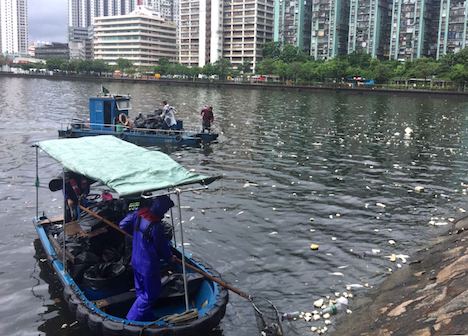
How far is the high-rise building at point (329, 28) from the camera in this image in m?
161

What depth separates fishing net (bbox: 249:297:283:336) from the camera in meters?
8.59

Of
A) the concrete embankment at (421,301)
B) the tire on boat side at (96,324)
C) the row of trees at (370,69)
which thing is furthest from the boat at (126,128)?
the row of trees at (370,69)

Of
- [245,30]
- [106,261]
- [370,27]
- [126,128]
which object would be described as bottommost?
[106,261]

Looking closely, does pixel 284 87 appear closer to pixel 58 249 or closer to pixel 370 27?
pixel 370 27

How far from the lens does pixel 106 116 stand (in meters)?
30.3

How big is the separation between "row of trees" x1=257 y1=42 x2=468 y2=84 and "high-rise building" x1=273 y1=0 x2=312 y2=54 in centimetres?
2676

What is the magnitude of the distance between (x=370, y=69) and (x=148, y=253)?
12657cm

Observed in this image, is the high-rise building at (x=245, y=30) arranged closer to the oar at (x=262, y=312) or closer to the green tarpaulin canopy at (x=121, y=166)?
the green tarpaulin canopy at (x=121, y=166)

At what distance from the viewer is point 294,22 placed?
559ft

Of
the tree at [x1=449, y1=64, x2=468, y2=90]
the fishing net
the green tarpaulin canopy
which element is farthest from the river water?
the tree at [x1=449, y1=64, x2=468, y2=90]

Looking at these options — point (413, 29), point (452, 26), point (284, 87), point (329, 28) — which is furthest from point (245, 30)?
point (452, 26)

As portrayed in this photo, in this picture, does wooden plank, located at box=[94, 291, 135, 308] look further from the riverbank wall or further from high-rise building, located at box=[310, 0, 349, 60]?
high-rise building, located at box=[310, 0, 349, 60]

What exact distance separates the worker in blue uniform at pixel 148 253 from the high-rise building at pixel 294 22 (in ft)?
552

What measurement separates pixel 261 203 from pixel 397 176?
8.02 metres
